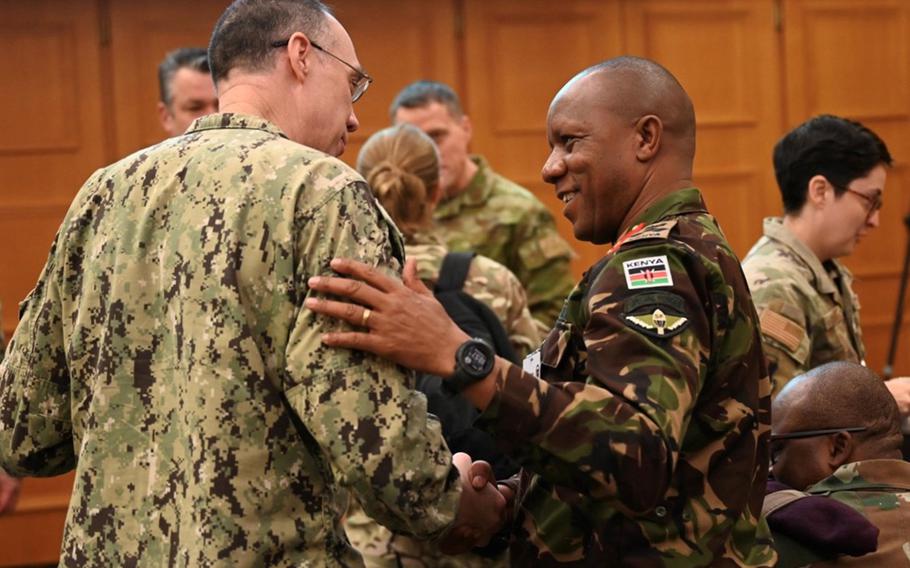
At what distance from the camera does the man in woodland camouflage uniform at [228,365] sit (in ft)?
5.42

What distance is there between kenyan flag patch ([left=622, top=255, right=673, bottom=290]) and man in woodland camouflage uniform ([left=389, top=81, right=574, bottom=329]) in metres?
2.44

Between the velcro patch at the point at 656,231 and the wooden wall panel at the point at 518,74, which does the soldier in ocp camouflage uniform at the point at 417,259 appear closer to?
the velcro patch at the point at 656,231

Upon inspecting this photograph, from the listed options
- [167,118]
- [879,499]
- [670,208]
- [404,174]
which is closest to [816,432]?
[879,499]

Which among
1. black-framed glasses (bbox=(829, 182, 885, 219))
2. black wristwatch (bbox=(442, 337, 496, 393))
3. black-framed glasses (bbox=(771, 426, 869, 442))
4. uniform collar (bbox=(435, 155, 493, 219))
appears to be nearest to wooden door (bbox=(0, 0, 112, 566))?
uniform collar (bbox=(435, 155, 493, 219))

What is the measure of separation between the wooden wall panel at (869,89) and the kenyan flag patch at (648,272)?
485 centimetres

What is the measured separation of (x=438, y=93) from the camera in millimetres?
4574

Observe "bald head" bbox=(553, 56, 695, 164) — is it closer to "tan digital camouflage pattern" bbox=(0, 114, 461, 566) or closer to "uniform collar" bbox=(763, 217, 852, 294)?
"tan digital camouflage pattern" bbox=(0, 114, 461, 566)

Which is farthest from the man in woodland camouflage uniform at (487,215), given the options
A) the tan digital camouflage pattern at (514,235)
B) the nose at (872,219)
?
the nose at (872,219)

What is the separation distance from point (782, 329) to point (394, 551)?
1077 mm

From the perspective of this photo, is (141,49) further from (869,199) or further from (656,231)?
(656,231)

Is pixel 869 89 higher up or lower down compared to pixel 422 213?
higher up

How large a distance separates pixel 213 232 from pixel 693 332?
0.69 meters

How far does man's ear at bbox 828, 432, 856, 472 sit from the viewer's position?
235cm

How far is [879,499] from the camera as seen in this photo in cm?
228
